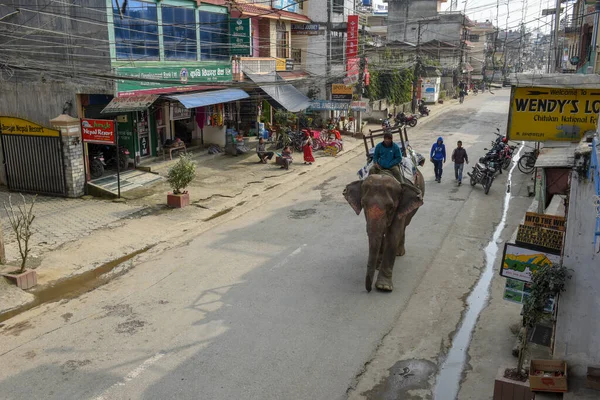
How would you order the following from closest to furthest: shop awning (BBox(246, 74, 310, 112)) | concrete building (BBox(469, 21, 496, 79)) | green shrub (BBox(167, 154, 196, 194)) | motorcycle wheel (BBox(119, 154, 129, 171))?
1. green shrub (BBox(167, 154, 196, 194))
2. motorcycle wheel (BBox(119, 154, 129, 171))
3. shop awning (BBox(246, 74, 310, 112))
4. concrete building (BBox(469, 21, 496, 79))

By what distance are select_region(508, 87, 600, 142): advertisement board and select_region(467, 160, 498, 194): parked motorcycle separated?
346 inches

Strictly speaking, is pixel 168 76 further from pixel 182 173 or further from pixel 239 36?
pixel 182 173

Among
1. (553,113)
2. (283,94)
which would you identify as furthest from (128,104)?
(553,113)

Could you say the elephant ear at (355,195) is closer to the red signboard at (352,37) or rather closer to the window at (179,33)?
the window at (179,33)

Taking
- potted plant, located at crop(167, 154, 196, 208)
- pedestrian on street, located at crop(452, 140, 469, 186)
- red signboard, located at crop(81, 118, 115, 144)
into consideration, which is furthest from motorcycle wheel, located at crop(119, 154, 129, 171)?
pedestrian on street, located at crop(452, 140, 469, 186)

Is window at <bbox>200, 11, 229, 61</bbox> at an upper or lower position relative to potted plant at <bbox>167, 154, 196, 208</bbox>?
upper

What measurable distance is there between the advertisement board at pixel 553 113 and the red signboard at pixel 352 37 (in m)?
22.4

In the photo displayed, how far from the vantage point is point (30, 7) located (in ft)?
52.5

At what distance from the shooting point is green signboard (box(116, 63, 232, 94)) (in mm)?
15633

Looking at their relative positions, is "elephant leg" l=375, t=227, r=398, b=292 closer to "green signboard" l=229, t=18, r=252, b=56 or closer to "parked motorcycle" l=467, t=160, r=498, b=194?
"parked motorcycle" l=467, t=160, r=498, b=194

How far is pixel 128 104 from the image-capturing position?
1667cm

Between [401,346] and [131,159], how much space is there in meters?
13.5

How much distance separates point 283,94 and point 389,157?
15.2 m

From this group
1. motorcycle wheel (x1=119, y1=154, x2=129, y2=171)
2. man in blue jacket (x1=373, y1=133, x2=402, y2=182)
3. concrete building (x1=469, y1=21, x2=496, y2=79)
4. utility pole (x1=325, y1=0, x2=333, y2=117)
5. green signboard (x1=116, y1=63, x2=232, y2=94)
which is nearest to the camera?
man in blue jacket (x1=373, y1=133, x2=402, y2=182)
